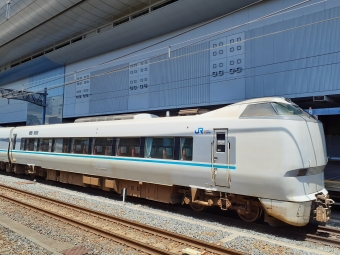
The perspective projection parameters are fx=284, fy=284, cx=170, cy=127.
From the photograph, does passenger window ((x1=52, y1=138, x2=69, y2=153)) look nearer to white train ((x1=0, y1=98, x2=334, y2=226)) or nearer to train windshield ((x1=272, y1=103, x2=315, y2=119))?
white train ((x1=0, y1=98, x2=334, y2=226))

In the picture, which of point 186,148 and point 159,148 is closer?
point 186,148

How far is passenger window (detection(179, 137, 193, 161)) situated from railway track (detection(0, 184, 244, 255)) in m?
2.33

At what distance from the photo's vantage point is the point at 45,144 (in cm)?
1449

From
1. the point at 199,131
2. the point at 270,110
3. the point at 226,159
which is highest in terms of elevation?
the point at 270,110

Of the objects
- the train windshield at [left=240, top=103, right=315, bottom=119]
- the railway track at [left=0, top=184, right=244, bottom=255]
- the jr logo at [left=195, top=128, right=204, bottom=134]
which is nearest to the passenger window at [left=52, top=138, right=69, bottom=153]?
the railway track at [left=0, top=184, right=244, bottom=255]

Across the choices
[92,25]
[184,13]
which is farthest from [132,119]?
[92,25]

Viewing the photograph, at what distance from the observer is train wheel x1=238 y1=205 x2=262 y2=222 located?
7.62 meters

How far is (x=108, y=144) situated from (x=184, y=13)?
14040mm

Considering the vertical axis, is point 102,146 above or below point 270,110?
below

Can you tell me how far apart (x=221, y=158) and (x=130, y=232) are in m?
3.08

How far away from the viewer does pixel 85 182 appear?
1233 centimetres

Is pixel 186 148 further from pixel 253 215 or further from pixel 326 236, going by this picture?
pixel 326 236

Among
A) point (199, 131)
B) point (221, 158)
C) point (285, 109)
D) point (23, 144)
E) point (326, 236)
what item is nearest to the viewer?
point (326, 236)

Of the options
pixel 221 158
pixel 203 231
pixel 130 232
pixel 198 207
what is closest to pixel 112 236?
pixel 130 232
